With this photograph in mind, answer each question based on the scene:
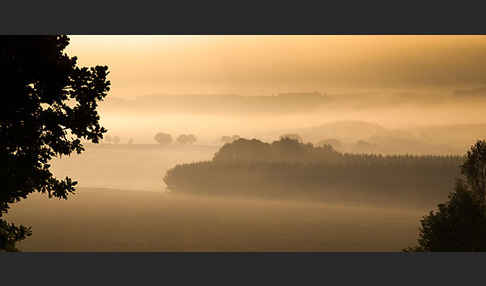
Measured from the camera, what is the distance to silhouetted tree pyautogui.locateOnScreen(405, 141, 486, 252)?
25.7 metres

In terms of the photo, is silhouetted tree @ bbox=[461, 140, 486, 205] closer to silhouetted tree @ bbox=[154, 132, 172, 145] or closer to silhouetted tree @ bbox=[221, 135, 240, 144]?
silhouetted tree @ bbox=[221, 135, 240, 144]

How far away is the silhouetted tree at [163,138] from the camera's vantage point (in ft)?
90.5

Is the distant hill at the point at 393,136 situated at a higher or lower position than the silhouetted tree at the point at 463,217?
higher

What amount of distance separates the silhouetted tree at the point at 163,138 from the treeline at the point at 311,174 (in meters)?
1.20

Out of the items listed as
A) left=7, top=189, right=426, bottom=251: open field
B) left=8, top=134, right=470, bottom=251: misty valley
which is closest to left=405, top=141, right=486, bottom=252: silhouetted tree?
left=8, top=134, right=470, bottom=251: misty valley

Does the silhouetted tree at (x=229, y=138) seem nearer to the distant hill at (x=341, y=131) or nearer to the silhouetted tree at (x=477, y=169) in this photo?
the distant hill at (x=341, y=131)

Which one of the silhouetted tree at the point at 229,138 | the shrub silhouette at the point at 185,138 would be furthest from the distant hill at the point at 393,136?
the shrub silhouette at the point at 185,138

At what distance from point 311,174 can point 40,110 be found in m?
13.3

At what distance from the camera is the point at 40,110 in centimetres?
1780

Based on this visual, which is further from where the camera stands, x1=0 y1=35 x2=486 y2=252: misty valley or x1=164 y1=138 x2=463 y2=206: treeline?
x1=164 y1=138 x2=463 y2=206: treeline

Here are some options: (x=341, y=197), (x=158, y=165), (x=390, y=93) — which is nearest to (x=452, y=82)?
(x=390, y=93)

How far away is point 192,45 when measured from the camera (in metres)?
26.3

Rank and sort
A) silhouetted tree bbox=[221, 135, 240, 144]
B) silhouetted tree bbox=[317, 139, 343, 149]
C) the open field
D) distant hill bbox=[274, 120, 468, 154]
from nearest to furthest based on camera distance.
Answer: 1. the open field
2. distant hill bbox=[274, 120, 468, 154]
3. silhouetted tree bbox=[221, 135, 240, 144]
4. silhouetted tree bbox=[317, 139, 343, 149]

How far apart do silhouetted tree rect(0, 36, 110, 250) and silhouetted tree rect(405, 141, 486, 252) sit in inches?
578
